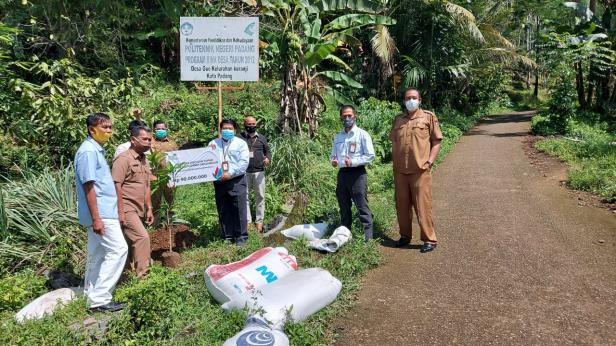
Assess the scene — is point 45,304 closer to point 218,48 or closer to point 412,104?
point 218,48

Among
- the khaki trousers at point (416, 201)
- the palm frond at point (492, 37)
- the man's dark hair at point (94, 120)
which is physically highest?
the palm frond at point (492, 37)

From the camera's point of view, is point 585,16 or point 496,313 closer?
point 496,313

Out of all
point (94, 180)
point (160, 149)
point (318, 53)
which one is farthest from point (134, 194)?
point (318, 53)

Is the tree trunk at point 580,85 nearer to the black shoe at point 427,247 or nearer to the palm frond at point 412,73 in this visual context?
the palm frond at point 412,73

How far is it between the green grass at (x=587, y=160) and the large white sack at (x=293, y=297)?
5.76 meters

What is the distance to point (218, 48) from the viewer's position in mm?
6680

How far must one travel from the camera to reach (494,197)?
812 cm

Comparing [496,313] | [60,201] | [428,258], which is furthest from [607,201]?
[60,201]

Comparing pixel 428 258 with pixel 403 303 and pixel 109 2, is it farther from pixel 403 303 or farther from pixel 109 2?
pixel 109 2

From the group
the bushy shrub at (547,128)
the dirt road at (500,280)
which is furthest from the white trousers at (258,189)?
the bushy shrub at (547,128)

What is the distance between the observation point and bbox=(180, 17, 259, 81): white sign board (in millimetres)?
6621

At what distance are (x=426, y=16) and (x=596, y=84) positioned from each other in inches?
300

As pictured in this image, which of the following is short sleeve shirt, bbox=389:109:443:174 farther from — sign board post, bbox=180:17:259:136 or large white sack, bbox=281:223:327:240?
sign board post, bbox=180:17:259:136

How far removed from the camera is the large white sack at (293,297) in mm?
3764
